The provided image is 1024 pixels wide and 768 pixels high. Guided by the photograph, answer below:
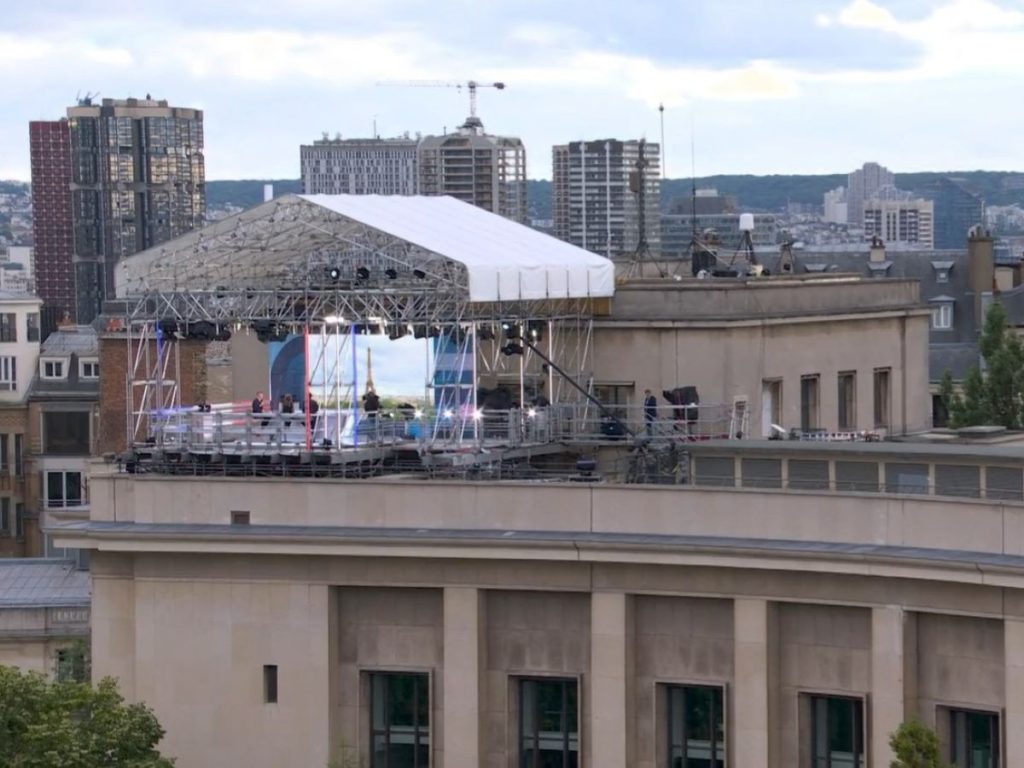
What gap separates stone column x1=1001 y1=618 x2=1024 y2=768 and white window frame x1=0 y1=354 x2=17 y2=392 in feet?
251

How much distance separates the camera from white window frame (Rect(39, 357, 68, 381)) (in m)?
128

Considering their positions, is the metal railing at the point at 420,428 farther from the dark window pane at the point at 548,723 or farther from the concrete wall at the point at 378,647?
the dark window pane at the point at 548,723

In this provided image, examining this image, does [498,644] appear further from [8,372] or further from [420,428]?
[8,372]

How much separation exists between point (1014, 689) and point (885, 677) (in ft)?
8.97

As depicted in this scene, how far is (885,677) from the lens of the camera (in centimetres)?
5803

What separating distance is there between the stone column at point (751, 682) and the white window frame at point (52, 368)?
7182 cm

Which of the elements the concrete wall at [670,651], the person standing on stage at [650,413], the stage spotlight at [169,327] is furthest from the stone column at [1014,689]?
the stage spotlight at [169,327]

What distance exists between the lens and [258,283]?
69.1m

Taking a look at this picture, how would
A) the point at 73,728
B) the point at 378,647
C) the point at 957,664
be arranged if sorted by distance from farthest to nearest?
the point at 378,647 < the point at 73,728 < the point at 957,664

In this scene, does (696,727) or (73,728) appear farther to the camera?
(696,727)

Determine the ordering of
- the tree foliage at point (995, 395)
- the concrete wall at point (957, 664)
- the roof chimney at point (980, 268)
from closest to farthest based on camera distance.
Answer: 1. the concrete wall at point (957, 664)
2. the tree foliage at point (995, 395)
3. the roof chimney at point (980, 268)

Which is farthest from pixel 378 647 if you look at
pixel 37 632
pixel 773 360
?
pixel 37 632

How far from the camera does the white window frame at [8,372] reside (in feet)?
419

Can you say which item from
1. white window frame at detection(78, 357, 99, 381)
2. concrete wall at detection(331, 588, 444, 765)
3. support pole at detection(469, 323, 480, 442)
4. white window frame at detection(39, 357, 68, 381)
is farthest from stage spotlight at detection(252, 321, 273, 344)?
white window frame at detection(39, 357, 68, 381)
